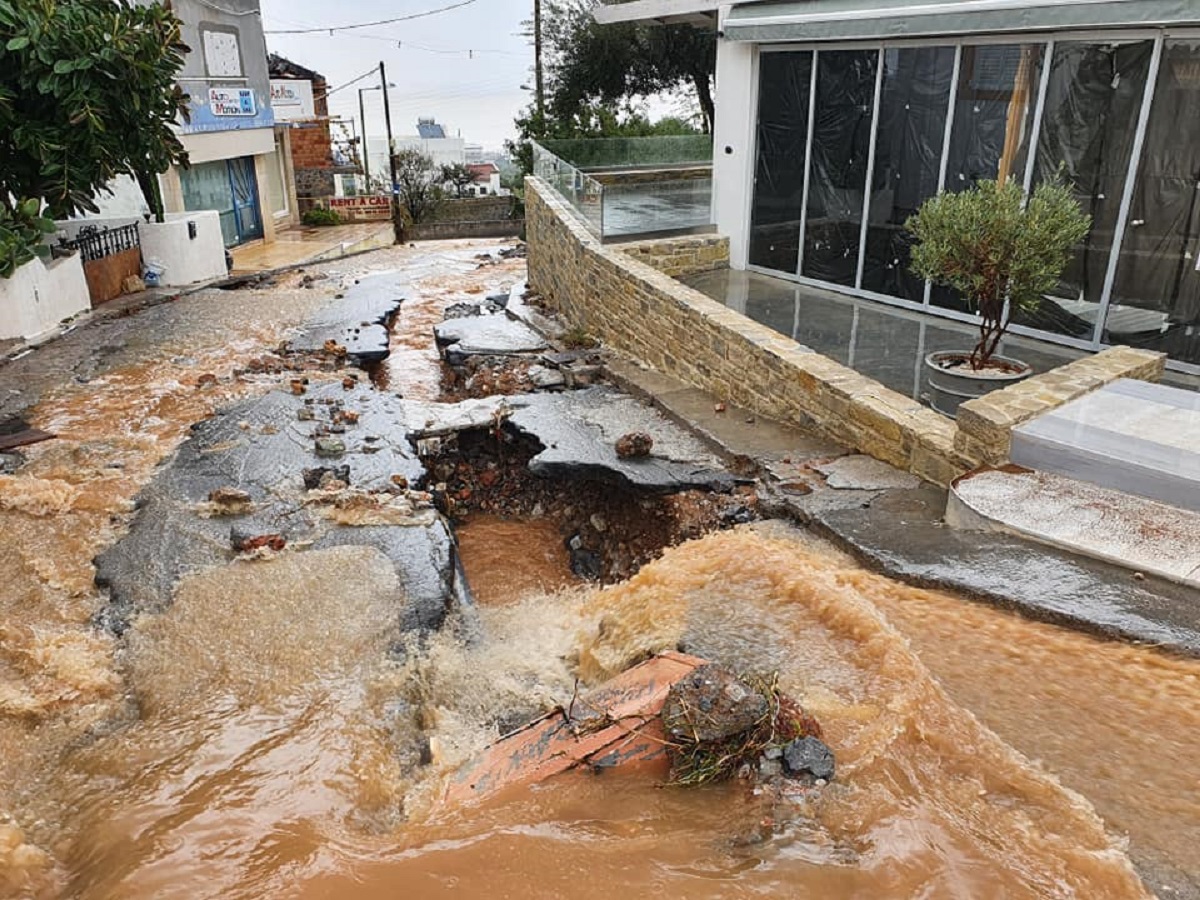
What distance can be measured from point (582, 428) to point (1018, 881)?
564 centimetres

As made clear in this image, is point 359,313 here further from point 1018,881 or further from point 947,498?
point 1018,881

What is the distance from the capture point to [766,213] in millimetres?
11797

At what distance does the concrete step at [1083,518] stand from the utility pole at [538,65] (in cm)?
2126

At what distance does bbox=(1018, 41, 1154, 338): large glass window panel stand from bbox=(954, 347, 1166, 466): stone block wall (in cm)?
191

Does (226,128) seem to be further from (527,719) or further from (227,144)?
(527,719)

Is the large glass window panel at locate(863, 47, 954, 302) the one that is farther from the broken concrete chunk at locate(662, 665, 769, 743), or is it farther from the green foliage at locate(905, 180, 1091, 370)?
the broken concrete chunk at locate(662, 665, 769, 743)

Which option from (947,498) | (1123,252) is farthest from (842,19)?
(947,498)

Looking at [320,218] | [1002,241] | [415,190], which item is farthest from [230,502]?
[415,190]

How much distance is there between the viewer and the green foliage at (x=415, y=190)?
90.5 feet

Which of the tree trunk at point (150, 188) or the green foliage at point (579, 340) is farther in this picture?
the tree trunk at point (150, 188)

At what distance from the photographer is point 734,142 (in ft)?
39.1

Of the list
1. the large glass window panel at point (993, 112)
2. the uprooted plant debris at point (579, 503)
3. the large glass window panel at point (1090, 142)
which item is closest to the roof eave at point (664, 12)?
the large glass window panel at point (993, 112)

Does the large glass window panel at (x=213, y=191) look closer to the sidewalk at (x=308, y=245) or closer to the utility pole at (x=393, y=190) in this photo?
the sidewalk at (x=308, y=245)

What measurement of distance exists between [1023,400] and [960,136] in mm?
4670
